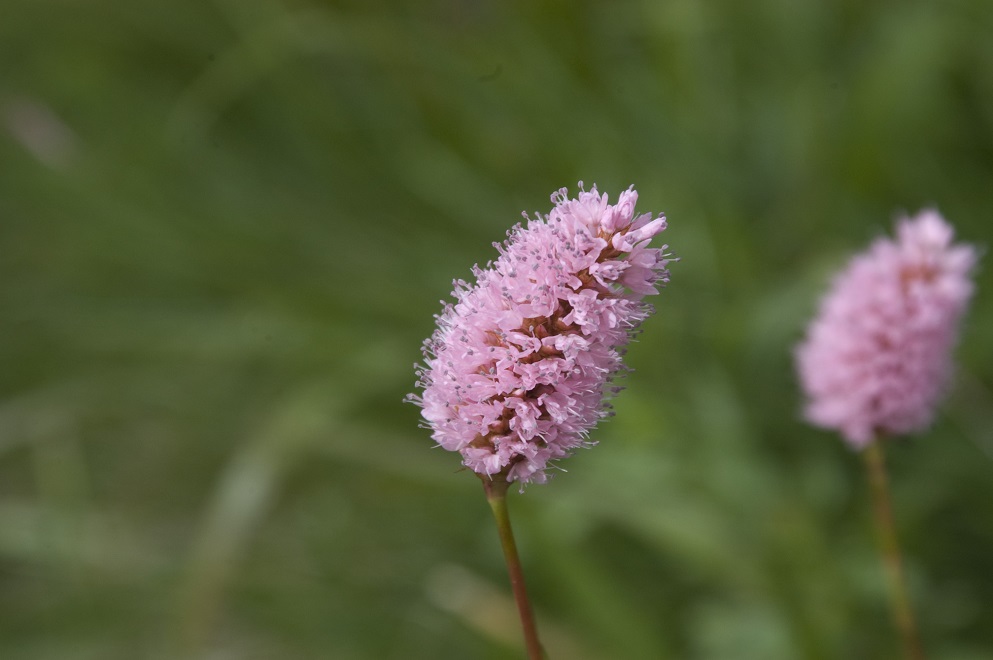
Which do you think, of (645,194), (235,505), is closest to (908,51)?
(645,194)

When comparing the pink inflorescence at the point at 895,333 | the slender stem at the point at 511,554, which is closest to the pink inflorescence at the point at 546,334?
the slender stem at the point at 511,554

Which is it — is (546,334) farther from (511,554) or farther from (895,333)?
(895,333)

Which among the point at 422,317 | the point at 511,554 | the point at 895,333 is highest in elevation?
the point at 422,317

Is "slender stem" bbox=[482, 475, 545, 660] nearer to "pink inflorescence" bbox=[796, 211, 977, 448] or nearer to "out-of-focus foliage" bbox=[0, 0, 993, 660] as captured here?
"pink inflorescence" bbox=[796, 211, 977, 448]

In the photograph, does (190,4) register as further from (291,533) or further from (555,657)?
(555,657)

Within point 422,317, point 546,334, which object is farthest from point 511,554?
point 422,317
